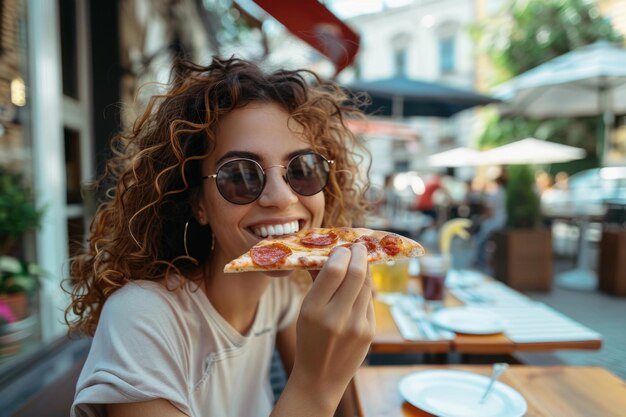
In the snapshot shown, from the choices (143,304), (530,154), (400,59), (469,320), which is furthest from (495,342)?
(400,59)

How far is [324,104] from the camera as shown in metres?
1.86

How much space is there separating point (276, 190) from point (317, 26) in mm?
1368

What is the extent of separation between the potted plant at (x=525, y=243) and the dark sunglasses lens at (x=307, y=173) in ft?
20.6

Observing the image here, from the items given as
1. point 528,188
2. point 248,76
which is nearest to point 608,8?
point 528,188

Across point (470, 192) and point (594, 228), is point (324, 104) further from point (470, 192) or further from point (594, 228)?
point (594, 228)

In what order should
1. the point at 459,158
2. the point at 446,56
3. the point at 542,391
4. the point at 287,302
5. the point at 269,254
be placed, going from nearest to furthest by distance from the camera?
the point at 269,254
the point at 542,391
the point at 287,302
the point at 459,158
the point at 446,56

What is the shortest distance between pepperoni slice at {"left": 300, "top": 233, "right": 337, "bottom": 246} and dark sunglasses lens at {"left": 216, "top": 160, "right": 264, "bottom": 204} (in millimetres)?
236

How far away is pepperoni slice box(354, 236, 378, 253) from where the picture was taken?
1.40m

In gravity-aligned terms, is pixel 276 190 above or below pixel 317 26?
below

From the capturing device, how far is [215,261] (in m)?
1.68

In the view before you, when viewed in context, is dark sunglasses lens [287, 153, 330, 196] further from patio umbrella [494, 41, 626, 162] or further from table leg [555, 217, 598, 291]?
table leg [555, 217, 598, 291]

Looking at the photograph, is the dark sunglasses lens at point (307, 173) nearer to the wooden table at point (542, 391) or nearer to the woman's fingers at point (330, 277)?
the woman's fingers at point (330, 277)

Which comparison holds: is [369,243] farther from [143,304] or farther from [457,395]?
[143,304]

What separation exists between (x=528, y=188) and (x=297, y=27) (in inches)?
240
